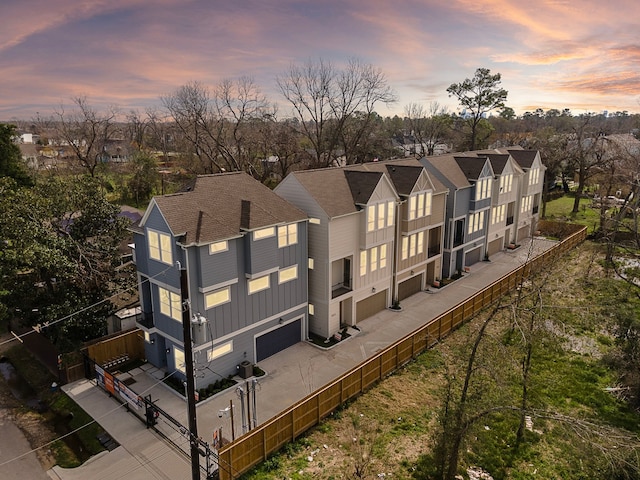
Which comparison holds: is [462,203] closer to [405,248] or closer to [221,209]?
[405,248]

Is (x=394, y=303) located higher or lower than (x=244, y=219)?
lower

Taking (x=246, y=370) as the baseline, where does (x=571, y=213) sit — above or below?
above

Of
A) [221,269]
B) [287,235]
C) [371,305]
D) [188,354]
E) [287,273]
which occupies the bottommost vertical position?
[371,305]

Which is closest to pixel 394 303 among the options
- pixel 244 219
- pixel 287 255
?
pixel 287 255

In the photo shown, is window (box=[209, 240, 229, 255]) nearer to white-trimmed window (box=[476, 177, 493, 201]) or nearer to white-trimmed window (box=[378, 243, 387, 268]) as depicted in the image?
white-trimmed window (box=[378, 243, 387, 268])

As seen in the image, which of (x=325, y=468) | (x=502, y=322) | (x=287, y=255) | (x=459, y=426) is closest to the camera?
(x=459, y=426)

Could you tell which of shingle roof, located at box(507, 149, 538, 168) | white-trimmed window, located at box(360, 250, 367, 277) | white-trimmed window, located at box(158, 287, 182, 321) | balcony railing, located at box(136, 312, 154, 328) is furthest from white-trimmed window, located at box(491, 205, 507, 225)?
balcony railing, located at box(136, 312, 154, 328)

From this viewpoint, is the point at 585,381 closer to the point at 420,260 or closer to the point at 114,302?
the point at 420,260

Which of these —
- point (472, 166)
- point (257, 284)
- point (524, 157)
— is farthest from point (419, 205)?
point (524, 157)
